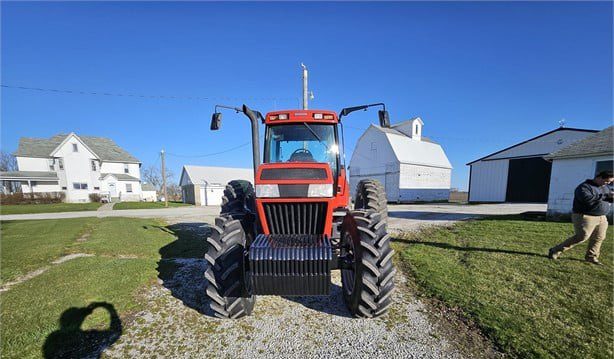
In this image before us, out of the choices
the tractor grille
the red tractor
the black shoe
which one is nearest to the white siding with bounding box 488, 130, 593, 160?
the black shoe

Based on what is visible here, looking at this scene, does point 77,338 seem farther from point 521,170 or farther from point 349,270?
point 521,170

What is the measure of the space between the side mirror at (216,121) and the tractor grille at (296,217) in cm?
177

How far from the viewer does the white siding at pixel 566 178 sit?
10.2 metres

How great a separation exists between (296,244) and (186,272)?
2.98 meters

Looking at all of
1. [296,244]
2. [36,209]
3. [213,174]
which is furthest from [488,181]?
[36,209]

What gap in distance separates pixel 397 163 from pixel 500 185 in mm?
8314

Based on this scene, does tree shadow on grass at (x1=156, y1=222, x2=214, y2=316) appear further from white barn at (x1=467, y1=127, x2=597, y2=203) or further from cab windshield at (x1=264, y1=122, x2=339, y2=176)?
white barn at (x1=467, y1=127, x2=597, y2=203)

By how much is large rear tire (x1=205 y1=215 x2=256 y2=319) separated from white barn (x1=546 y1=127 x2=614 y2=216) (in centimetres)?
1436

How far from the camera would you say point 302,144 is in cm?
409

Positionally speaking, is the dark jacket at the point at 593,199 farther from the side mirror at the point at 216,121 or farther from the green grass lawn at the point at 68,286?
the green grass lawn at the point at 68,286

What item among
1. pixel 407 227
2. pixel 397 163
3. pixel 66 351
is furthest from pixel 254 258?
pixel 397 163

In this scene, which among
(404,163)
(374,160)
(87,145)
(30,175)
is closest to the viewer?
(404,163)

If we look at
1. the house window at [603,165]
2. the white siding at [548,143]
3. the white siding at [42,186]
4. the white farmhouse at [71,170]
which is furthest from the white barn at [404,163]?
the white siding at [42,186]

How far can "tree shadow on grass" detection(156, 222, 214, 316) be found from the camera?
3463mm
